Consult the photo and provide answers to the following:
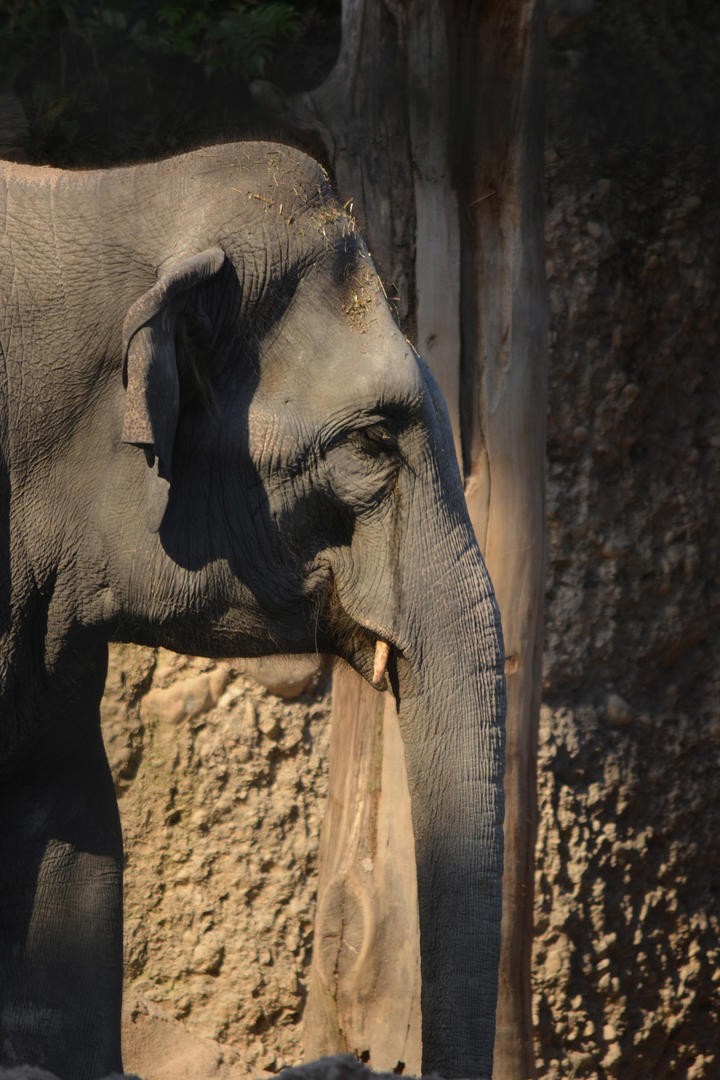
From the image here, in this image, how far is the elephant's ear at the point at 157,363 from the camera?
1265 millimetres

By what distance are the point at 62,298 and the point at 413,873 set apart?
1.51 meters

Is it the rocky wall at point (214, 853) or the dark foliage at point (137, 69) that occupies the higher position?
the dark foliage at point (137, 69)

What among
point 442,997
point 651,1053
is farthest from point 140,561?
point 651,1053

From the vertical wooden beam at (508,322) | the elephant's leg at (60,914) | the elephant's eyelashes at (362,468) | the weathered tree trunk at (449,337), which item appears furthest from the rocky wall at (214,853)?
the elephant's eyelashes at (362,468)

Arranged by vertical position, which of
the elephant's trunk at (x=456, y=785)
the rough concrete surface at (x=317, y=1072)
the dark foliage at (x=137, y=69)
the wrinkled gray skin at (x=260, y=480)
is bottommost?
the rough concrete surface at (x=317, y=1072)

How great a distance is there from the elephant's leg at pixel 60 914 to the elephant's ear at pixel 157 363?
22.2 inches

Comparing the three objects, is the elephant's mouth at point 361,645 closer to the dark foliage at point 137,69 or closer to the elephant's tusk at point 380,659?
the elephant's tusk at point 380,659

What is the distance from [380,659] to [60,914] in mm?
636

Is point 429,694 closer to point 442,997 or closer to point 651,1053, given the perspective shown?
point 442,997

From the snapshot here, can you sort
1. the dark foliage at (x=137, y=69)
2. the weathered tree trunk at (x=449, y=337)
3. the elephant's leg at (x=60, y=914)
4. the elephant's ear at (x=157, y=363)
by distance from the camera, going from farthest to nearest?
the dark foliage at (x=137, y=69)
the weathered tree trunk at (x=449, y=337)
the elephant's leg at (x=60, y=914)
the elephant's ear at (x=157, y=363)

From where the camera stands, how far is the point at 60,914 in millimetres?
1729

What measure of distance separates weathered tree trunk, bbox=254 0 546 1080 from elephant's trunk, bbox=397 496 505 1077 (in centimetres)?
99

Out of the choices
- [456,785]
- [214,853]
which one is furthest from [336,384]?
[214,853]

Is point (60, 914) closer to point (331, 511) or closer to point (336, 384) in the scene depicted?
point (331, 511)
